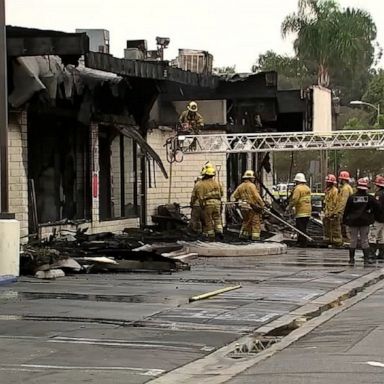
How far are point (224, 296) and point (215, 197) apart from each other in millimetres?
8550

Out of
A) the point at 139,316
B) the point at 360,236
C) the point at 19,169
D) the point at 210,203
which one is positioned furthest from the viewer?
the point at 210,203

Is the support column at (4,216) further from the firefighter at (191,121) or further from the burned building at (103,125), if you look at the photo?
the firefighter at (191,121)

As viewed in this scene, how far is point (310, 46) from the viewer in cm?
5531

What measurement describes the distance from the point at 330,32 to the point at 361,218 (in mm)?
37780

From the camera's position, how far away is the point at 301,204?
75.9 ft

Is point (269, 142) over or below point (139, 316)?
over

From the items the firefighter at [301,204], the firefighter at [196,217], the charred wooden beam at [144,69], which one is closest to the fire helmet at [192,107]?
the charred wooden beam at [144,69]

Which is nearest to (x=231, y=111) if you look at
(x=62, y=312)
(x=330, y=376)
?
(x=62, y=312)

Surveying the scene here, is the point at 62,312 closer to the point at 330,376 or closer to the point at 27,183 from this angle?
the point at 330,376

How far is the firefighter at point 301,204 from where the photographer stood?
2303 centimetres

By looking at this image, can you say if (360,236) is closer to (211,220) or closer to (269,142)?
(211,220)

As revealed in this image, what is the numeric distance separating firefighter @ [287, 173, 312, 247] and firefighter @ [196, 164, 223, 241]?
2421mm

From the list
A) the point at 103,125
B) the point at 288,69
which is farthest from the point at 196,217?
the point at 288,69

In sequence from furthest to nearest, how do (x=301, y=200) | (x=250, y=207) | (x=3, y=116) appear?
(x=301, y=200), (x=250, y=207), (x=3, y=116)
